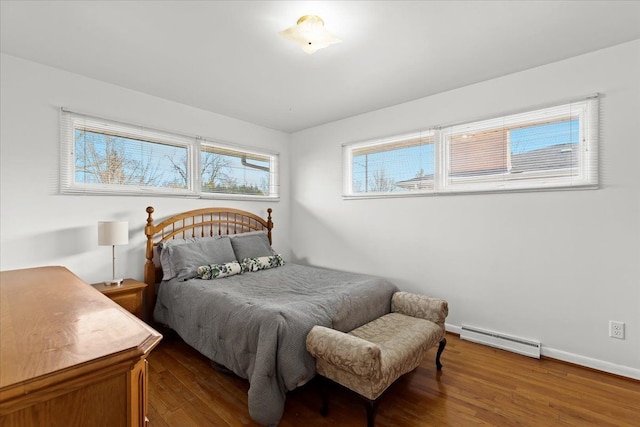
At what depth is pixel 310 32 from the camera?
6.31 ft

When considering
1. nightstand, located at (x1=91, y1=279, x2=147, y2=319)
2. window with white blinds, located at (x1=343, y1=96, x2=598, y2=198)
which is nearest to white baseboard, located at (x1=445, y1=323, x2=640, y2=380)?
window with white blinds, located at (x1=343, y1=96, x2=598, y2=198)

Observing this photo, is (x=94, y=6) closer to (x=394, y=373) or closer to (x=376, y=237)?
(x=394, y=373)

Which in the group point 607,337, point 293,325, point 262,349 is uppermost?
point 293,325

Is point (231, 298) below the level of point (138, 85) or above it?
below

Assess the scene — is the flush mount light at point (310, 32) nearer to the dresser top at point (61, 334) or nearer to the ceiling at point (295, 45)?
the ceiling at point (295, 45)

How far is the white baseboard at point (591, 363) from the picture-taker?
226cm

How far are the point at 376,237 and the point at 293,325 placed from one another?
78.6 inches

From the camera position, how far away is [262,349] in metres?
1.85

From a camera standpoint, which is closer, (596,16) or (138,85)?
(596,16)

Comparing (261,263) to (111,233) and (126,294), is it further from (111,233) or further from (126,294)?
(111,233)

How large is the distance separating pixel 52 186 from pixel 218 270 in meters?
1.61

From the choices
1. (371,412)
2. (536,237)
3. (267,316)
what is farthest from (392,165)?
(371,412)

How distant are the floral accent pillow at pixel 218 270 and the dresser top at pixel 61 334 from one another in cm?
157

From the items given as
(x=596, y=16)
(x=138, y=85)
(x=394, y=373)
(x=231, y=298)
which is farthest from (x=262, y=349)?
(x=596, y=16)
